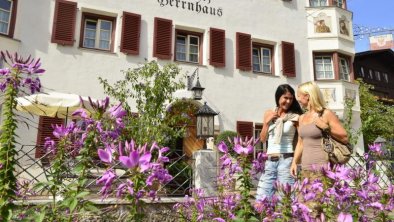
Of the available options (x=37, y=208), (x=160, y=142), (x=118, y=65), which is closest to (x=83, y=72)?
(x=118, y=65)

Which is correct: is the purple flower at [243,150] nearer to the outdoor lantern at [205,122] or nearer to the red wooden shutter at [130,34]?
the outdoor lantern at [205,122]

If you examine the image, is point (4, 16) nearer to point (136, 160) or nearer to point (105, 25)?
point (105, 25)

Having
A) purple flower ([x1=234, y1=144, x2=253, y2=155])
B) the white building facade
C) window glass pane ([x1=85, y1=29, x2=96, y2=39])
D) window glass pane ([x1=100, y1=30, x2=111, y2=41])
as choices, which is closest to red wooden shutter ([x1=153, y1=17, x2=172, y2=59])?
the white building facade

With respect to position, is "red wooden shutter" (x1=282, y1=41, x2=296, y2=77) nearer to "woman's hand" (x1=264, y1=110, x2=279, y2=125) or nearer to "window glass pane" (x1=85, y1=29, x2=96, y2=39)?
"window glass pane" (x1=85, y1=29, x2=96, y2=39)

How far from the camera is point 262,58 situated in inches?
574

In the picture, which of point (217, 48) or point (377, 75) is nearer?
point (217, 48)

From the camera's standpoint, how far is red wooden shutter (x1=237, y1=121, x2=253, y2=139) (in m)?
13.0

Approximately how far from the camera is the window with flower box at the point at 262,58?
47.5 feet

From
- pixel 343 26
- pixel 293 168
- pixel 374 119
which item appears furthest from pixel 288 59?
pixel 293 168

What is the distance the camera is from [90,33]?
11961 millimetres

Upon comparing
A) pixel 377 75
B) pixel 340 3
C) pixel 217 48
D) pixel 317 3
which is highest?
pixel 340 3

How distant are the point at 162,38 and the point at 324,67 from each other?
7.32m

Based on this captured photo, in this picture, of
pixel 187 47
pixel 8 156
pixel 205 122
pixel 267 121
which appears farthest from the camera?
pixel 187 47

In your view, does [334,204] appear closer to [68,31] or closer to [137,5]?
[68,31]
